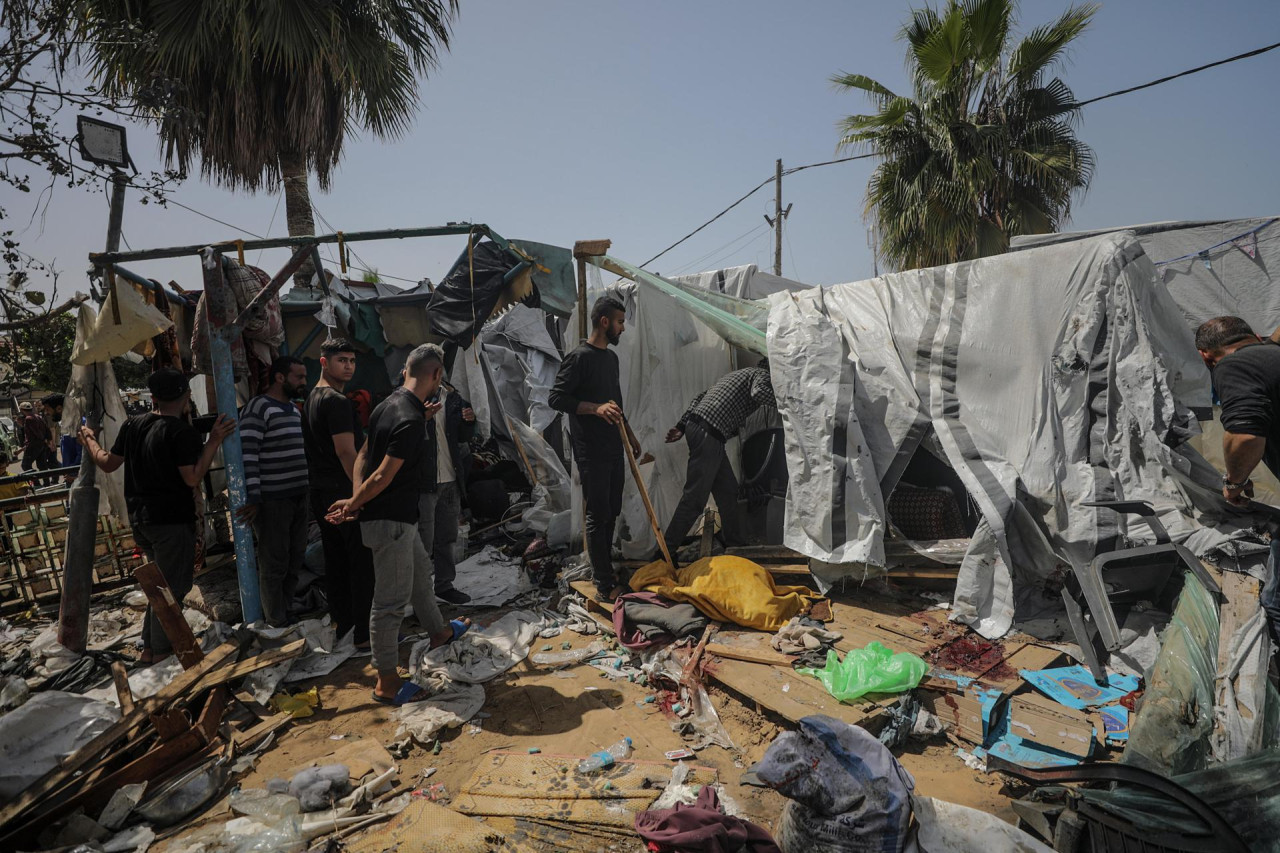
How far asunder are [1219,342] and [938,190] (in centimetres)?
828

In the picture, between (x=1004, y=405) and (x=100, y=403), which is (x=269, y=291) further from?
(x=1004, y=405)

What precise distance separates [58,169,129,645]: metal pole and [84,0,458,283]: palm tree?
355 centimetres

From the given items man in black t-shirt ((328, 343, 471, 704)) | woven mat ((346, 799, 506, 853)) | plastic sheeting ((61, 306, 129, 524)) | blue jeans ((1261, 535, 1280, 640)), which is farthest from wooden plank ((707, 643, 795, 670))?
plastic sheeting ((61, 306, 129, 524))

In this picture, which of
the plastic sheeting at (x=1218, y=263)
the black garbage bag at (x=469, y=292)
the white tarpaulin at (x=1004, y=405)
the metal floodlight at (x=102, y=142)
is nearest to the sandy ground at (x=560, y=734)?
the white tarpaulin at (x=1004, y=405)

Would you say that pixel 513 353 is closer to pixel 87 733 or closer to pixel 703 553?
pixel 703 553

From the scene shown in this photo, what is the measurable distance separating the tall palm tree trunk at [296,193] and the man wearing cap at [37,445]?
5.13 metres

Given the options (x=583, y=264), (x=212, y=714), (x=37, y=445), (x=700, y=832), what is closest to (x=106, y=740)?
(x=212, y=714)

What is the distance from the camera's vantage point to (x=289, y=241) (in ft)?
14.4

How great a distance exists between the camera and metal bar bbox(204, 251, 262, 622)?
4.21m

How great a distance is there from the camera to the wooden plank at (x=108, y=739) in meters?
2.47

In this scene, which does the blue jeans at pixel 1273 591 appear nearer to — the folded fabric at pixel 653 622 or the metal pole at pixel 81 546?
the folded fabric at pixel 653 622

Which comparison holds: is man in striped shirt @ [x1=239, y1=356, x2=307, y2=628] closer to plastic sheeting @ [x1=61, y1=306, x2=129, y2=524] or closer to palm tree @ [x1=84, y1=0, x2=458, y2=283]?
plastic sheeting @ [x1=61, y1=306, x2=129, y2=524]

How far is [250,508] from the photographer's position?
4.27 meters

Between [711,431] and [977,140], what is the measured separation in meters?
8.71
